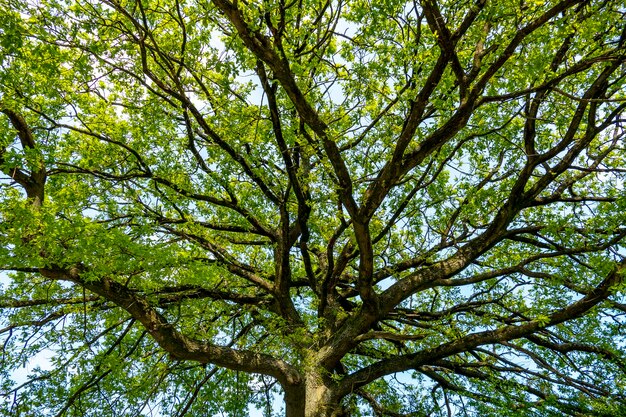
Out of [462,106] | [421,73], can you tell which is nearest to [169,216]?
[421,73]

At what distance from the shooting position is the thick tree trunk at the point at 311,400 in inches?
321

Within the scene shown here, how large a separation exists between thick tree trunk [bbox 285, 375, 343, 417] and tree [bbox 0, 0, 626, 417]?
38 mm

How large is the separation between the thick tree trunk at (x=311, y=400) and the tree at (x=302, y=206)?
38 millimetres

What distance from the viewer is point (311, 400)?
8.35 meters

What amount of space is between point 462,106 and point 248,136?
3.90 m

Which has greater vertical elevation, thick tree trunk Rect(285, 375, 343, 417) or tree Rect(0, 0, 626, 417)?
tree Rect(0, 0, 626, 417)

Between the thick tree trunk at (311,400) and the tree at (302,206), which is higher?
the tree at (302,206)

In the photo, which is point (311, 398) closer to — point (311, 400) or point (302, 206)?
point (311, 400)

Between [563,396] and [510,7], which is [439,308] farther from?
[510,7]

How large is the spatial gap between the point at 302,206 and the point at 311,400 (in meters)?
3.39

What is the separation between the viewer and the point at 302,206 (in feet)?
25.9

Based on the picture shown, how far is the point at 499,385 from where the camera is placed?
8555 mm

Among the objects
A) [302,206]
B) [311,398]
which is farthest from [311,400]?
[302,206]

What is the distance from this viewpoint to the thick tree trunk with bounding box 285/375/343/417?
8164 millimetres
